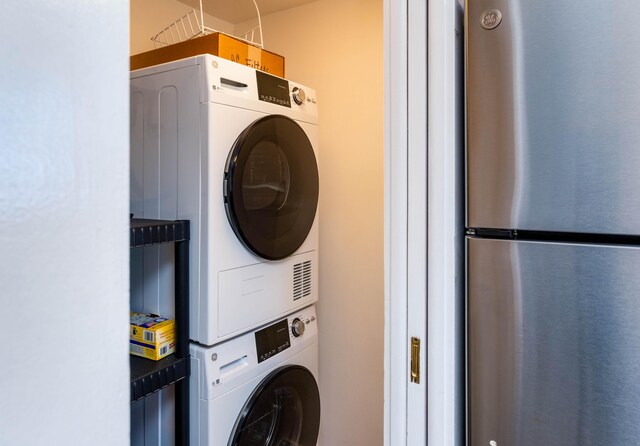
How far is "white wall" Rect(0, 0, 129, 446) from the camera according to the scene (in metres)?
0.28

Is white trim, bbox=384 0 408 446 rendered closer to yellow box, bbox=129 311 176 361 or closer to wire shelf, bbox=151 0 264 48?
yellow box, bbox=129 311 176 361

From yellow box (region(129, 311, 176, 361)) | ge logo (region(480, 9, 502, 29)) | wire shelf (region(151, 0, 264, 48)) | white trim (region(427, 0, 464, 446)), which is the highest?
wire shelf (region(151, 0, 264, 48))

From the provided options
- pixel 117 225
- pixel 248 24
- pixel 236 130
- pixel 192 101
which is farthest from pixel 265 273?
pixel 248 24

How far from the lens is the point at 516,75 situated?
75 centimetres

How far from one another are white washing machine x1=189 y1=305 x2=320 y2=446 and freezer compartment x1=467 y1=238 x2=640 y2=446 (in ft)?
3.01

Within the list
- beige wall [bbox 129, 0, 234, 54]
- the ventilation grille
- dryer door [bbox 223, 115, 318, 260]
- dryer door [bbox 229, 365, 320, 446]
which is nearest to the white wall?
dryer door [bbox 223, 115, 318, 260]

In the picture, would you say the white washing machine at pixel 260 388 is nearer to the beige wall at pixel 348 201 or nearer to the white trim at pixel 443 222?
the beige wall at pixel 348 201

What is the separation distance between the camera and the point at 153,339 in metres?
1.32

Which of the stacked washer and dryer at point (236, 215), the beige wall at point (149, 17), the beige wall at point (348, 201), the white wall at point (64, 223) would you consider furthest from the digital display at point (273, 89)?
the white wall at point (64, 223)

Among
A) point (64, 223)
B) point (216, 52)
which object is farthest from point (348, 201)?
point (64, 223)

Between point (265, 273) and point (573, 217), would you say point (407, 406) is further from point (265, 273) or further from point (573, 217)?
point (265, 273)

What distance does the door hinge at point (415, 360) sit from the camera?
2.89 feet

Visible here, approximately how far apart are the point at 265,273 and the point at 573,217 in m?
1.16

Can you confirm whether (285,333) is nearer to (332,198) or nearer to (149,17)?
(332,198)
